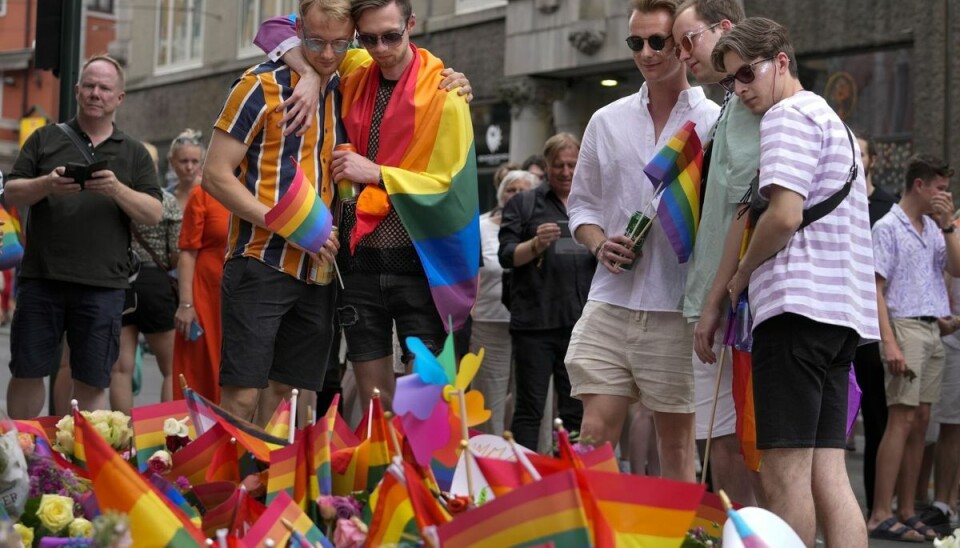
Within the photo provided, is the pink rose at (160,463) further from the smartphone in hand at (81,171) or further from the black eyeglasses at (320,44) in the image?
the smartphone in hand at (81,171)

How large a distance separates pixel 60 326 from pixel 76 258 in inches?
13.7

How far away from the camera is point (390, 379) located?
521cm

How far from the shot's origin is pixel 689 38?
4922 millimetres

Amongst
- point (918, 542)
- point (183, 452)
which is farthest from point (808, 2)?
point (183, 452)

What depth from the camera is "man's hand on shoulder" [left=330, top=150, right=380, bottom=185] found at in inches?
195

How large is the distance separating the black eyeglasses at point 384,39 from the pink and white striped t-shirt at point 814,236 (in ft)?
4.28

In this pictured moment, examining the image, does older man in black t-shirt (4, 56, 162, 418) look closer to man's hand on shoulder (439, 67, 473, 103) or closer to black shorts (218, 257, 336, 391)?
black shorts (218, 257, 336, 391)

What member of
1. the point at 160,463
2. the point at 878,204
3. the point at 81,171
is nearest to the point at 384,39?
the point at 160,463

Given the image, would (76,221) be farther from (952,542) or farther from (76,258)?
(952,542)

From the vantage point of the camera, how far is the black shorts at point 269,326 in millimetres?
5047

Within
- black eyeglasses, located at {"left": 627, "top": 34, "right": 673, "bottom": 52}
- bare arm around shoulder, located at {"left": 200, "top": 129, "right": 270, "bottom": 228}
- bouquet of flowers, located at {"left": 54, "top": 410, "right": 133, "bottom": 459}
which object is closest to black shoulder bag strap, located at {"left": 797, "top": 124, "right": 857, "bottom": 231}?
black eyeglasses, located at {"left": 627, "top": 34, "right": 673, "bottom": 52}

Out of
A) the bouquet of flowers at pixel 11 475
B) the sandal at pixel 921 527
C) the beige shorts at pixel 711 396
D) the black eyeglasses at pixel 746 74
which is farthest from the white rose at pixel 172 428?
the sandal at pixel 921 527

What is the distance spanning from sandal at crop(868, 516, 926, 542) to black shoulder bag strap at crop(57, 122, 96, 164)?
4.29 m

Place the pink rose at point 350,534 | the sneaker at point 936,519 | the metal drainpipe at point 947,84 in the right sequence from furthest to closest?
1. the metal drainpipe at point 947,84
2. the sneaker at point 936,519
3. the pink rose at point 350,534
